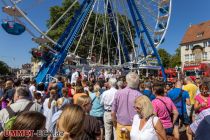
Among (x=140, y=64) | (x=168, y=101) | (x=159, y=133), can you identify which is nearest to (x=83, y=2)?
(x=140, y=64)

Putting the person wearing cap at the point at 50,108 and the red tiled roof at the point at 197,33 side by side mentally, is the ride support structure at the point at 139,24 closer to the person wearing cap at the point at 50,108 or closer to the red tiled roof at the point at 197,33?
the person wearing cap at the point at 50,108

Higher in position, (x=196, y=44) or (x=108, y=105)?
(x=196, y=44)

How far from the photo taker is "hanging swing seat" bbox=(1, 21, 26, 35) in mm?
13351

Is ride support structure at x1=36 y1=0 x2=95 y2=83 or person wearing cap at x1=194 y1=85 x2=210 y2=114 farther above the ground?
ride support structure at x1=36 y1=0 x2=95 y2=83

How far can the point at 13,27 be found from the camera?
537 inches

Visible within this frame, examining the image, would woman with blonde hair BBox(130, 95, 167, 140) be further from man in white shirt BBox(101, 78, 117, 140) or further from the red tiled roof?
the red tiled roof

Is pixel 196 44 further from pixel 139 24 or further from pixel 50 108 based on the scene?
pixel 50 108

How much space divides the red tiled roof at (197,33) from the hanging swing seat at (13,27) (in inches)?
1726

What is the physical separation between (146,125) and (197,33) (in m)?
54.7

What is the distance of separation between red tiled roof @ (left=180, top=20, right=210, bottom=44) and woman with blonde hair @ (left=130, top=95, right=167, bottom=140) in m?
50.9

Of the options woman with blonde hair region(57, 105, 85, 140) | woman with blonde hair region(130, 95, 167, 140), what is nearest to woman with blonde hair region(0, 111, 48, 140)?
woman with blonde hair region(57, 105, 85, 140)

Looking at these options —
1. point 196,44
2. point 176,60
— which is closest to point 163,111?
point 196,44

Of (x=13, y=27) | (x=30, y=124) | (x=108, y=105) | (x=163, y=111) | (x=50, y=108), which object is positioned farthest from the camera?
(x=13, y=27)

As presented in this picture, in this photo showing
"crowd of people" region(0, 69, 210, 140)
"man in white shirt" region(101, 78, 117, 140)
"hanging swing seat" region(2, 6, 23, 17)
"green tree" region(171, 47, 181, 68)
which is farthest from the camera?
"green tree" region(171, 47, 181, 68)
